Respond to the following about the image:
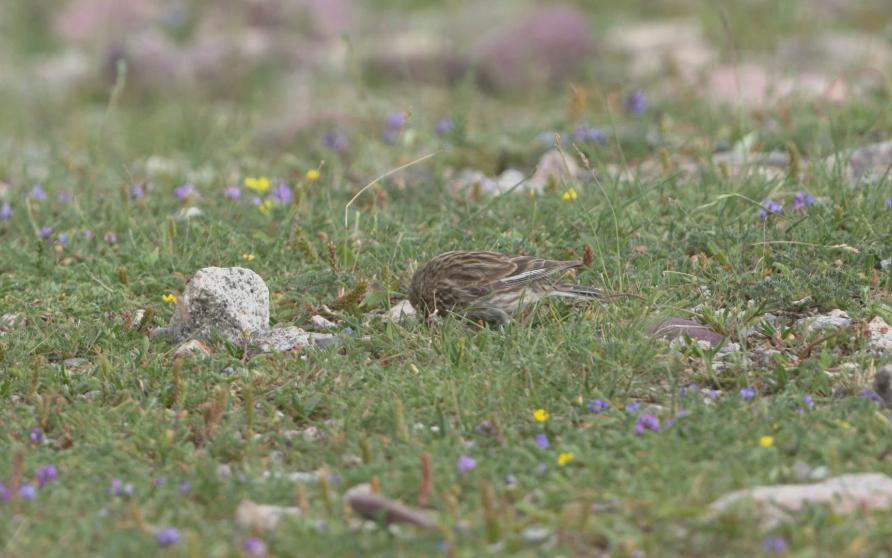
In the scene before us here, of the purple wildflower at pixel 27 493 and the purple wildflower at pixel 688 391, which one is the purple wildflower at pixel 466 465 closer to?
the purple wildflower at pixel 688 391

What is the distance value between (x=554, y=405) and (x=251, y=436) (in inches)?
40.7

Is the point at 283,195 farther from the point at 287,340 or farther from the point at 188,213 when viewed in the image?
the point at 287,340

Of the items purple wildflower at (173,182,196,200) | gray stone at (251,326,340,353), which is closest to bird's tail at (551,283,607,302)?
gray stone at (251,326,340,353)

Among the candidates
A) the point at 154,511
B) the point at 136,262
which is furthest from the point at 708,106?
the point at 154,511

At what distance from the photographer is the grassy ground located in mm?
3814

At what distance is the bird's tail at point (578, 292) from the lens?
17.4 ft

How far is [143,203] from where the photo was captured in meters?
6.93

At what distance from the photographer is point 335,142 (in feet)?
27.3

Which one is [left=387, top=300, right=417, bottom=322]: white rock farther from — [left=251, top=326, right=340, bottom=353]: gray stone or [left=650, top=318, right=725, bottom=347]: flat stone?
[left=650, top=318, right=725, bottom=347]: flat stone

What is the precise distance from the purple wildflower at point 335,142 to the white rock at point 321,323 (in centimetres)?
280

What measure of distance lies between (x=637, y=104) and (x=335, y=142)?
6.21 feet

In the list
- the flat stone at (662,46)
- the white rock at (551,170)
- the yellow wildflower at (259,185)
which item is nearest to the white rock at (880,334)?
the white rock at (551,170)

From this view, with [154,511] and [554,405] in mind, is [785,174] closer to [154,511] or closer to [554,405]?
[554,405]

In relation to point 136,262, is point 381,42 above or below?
below
